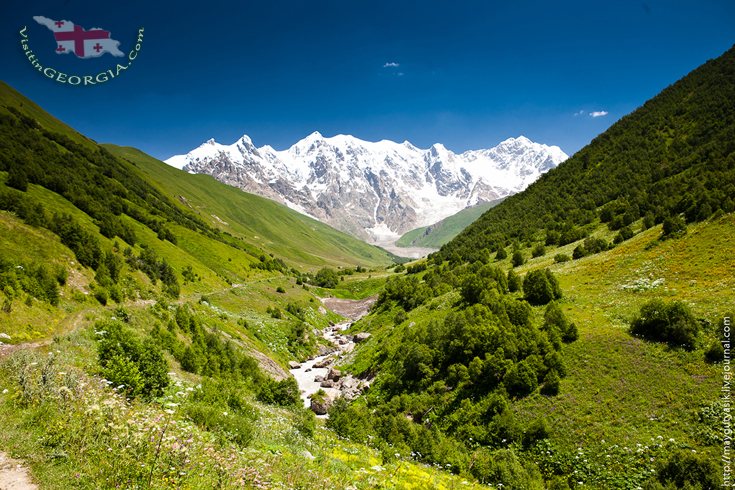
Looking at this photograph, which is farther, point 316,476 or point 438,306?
point 438,306

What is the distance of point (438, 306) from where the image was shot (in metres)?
53.4

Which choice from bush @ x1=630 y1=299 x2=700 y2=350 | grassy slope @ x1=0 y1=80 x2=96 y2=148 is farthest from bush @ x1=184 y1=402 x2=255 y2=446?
grassy slope @ x1=0 y1=80 x2=96 y2=148

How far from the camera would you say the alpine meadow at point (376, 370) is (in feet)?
27.9

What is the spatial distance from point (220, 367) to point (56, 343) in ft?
49.1

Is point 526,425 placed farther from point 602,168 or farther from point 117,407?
point 602,168

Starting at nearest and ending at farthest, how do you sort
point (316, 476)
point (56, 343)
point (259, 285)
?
point (316, 476) → point (56, 343) → point (259, 285)

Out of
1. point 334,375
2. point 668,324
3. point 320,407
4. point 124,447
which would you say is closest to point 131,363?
point 124,447

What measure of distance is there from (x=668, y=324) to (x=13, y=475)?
1479 inches

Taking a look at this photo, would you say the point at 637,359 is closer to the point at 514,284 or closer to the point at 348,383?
the point at 514,284

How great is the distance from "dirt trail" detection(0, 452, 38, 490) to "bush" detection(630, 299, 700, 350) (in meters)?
36.7

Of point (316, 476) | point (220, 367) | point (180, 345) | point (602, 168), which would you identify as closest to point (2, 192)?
point (180, 345)

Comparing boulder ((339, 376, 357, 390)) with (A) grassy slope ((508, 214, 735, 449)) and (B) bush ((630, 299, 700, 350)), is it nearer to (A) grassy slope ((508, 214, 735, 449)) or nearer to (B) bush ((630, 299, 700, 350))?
(A) grassy slope ((508, 214, 735, 449))

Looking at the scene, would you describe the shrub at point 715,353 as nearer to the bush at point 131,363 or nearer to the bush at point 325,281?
the bush at point 131,363

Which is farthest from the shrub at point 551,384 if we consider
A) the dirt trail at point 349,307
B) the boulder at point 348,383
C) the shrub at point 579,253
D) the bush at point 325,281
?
the bush at point 325,281
